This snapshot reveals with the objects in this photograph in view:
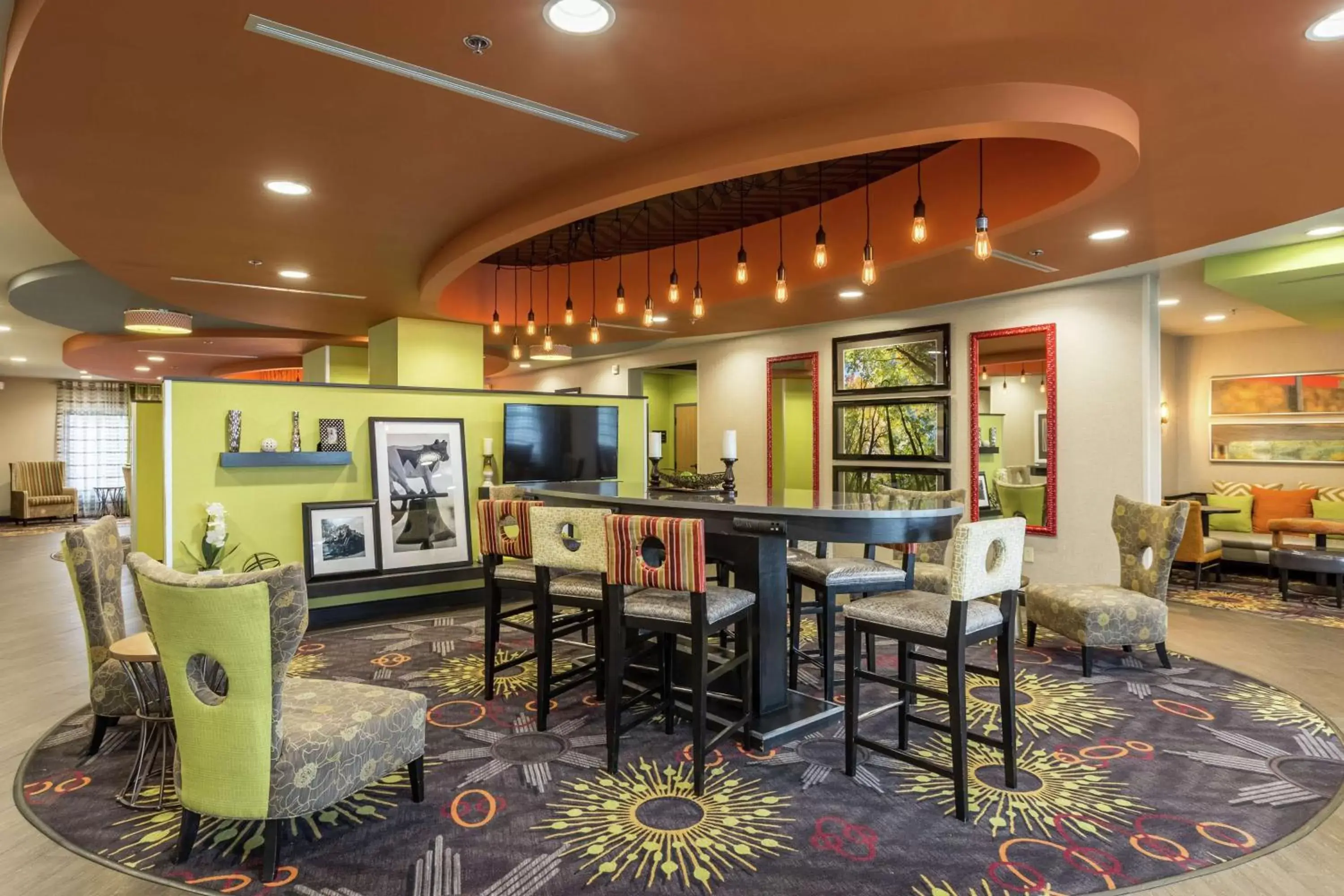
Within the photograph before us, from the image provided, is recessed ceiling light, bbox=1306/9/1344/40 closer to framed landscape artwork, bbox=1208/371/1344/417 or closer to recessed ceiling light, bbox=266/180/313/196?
recessed ceiling light, bbox=266/180/313/196

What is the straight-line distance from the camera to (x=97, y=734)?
3.11 meters

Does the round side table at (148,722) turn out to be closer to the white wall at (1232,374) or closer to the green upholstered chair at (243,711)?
the green upholstered chair at (243,711)

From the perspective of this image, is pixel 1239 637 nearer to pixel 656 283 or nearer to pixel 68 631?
pixel 656 283

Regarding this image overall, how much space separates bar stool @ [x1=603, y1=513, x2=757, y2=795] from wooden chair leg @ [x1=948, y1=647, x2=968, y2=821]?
81cm

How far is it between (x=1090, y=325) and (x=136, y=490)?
836 cm

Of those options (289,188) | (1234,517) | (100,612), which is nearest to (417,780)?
(100,612)

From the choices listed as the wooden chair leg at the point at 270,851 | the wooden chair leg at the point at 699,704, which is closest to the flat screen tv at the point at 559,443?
the wooden chair leg at the point at 699,704

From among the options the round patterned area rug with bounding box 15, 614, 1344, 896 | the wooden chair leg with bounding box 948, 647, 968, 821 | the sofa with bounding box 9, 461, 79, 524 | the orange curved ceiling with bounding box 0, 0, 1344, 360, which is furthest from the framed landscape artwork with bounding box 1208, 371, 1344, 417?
the sofa with bounding box 9, 461, 79, 524

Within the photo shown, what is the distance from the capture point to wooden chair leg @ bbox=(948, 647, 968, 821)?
251 centimetres

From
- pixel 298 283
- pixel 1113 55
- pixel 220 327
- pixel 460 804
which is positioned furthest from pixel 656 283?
pixel 220 327

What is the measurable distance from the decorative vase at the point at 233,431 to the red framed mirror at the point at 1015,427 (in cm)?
597

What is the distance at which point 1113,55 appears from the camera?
242cm

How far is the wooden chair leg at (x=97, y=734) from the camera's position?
10.1 ft

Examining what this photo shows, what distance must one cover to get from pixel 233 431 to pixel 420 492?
134 centimetres
